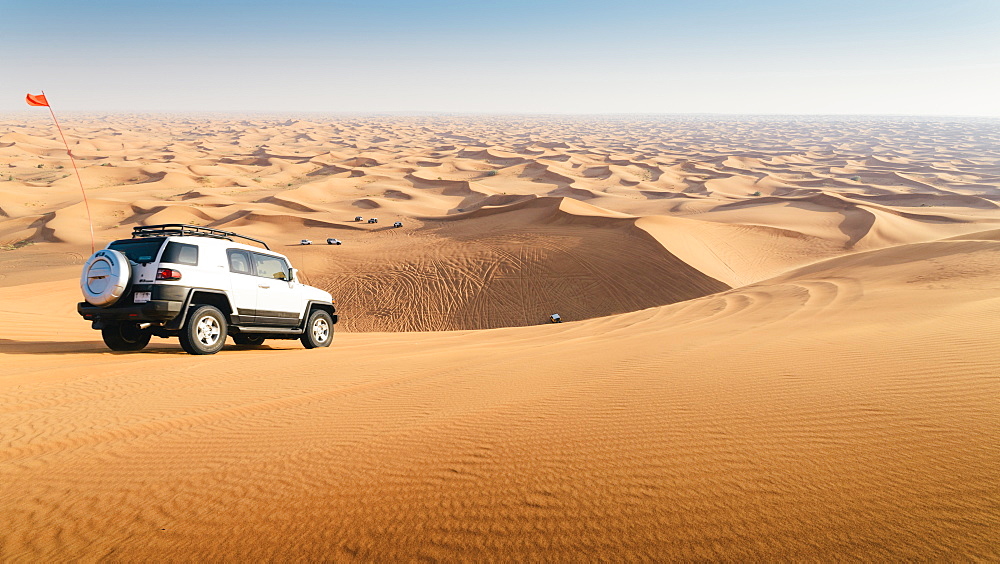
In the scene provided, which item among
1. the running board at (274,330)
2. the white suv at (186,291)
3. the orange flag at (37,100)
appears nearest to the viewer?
the white suv at (186,291)

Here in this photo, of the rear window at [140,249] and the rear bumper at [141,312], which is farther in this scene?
the rear window at [140,249]

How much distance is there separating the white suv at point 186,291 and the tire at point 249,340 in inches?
1.0

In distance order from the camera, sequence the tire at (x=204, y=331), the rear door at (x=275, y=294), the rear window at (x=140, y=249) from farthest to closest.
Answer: the rear door at (x=275, y=294) < the tire at (x=204, y=331) < the rear window at (x=140, y=249)

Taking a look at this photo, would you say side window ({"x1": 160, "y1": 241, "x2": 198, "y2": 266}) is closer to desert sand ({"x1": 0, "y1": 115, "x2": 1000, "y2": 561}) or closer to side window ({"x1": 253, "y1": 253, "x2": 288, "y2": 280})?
side window ({"x1": 253, "y1": 253, "x2": 288, "y2": 280})

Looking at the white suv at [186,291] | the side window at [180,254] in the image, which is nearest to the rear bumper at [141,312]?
the white suv at [186,291]

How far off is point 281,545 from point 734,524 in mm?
2057

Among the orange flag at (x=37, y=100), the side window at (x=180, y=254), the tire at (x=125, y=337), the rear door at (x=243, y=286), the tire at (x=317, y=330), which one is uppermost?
the orange flag at (x=37, y=100)

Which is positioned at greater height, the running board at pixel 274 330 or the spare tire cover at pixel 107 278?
the spare tire cover at pixel 107 278

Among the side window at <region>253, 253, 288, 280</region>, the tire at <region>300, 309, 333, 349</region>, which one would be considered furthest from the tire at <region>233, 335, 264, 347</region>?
the side window at <region>253, 253, 288, 280</region>

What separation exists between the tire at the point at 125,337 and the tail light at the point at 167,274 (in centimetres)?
118

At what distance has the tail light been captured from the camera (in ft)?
26.3

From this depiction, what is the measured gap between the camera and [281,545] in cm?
265

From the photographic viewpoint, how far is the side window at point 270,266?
959 cm

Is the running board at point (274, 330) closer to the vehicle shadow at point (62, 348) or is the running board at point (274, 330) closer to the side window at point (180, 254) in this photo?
the vehicle shadow at point (62, 348)
